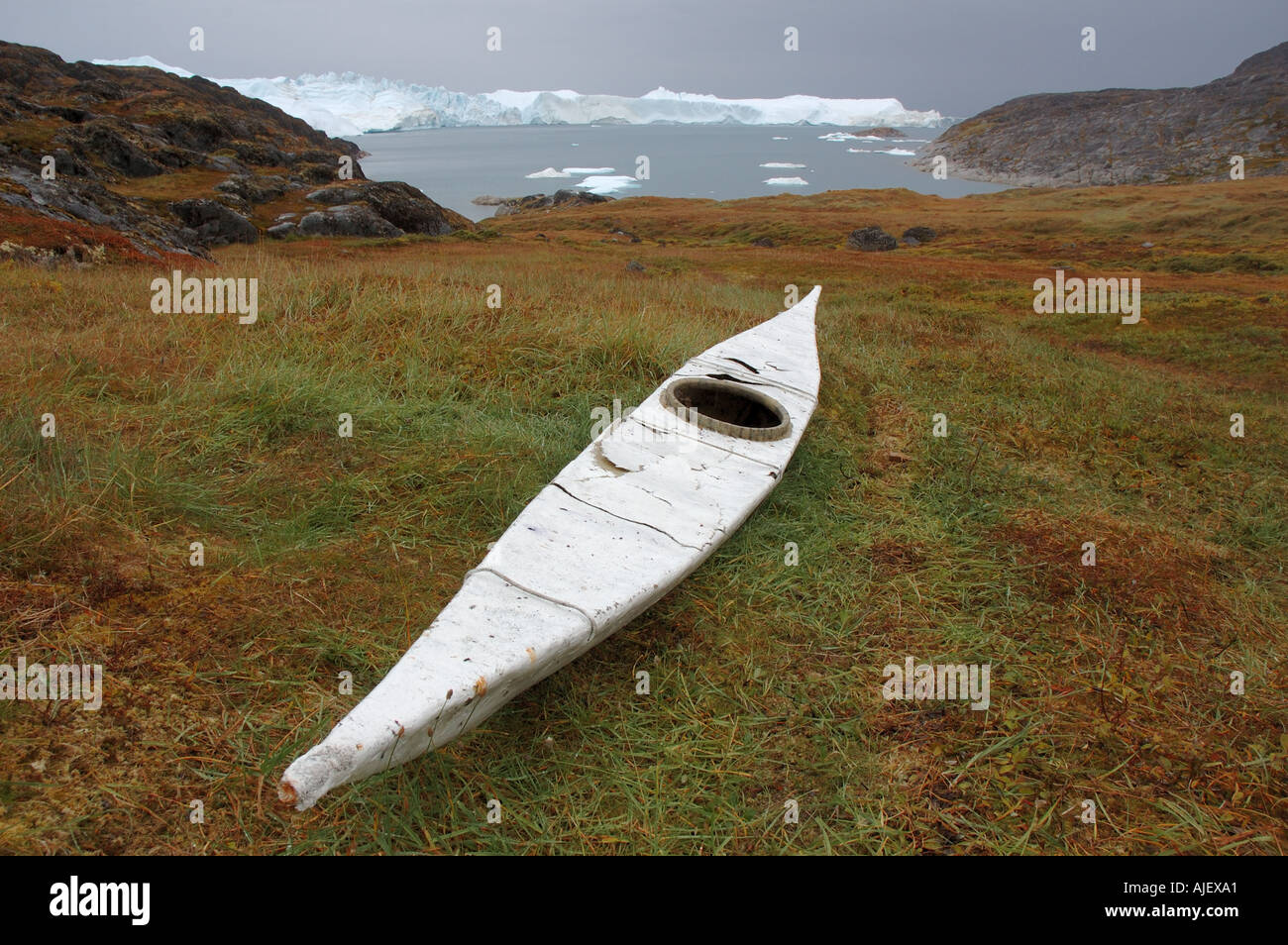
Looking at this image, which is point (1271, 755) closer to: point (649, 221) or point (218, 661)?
point (218, 661)

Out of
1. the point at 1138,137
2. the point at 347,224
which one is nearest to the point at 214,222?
the point at 347,224

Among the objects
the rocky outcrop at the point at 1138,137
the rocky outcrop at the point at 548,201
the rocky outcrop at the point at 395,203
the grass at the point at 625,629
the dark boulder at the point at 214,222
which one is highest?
the rocky outcrop at the point at 1138,137

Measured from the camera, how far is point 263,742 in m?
3.14

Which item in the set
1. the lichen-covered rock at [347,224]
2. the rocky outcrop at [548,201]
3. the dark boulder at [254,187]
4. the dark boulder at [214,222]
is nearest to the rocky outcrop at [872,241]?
the lichen-covered rock at [347,224]

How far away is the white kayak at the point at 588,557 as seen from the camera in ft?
8.92

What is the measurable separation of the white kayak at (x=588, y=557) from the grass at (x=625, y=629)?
37 centimetres

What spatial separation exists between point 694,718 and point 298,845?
1.83 m

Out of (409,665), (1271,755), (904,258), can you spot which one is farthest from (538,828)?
(904,258)

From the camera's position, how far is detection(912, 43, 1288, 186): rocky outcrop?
215 feet

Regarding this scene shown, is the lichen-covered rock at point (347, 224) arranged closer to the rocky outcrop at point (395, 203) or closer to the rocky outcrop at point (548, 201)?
the rocky outcrop at point (395, 203)

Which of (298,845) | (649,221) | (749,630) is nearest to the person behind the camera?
(298,845)

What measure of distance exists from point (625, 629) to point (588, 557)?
1.79 ft

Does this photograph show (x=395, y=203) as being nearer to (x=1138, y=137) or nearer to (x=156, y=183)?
(x=156, y=183)

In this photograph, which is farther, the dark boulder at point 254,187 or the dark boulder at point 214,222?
the dark boulder at point 254,187
